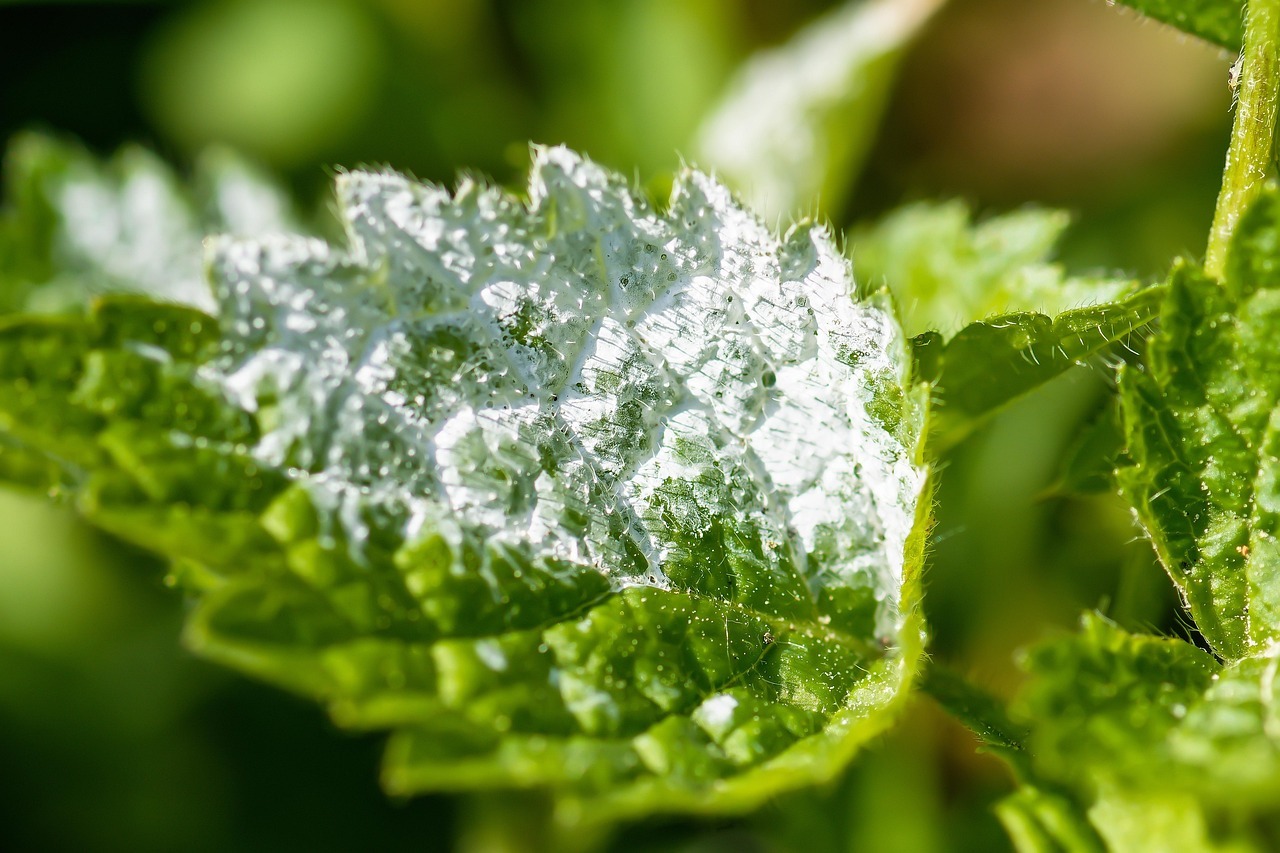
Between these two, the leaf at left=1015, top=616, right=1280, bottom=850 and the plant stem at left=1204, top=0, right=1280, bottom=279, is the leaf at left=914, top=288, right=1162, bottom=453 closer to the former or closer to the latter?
the plant stem at left=1204, top=0, right=1280, bottom=279

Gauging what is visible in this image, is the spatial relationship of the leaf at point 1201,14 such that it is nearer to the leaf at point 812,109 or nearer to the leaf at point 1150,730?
the leaf at point 1150,730

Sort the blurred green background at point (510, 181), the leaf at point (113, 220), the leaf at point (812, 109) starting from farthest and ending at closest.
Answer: the leaf at point (812, 109) → the blurred green background at point (510, 181) → the leaf at point (113, 220)

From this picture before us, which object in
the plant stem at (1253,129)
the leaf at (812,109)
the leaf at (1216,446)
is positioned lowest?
the leaf at (1216,446)

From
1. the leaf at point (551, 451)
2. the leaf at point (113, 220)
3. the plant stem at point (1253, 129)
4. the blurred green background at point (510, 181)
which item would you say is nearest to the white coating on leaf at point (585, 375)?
the leaf at point (551, 451)

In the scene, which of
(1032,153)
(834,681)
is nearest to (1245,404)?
(834,681)

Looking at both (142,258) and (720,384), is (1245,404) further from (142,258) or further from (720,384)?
(142,258)

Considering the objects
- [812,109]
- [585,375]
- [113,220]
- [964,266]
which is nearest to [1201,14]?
[964,266]

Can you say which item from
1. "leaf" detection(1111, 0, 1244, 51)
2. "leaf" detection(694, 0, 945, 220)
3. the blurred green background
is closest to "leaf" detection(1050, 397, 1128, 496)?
"leaf" detection(1111, 0, 1244, 51)

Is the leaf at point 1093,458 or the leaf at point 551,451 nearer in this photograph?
the leaf at point 551,451
